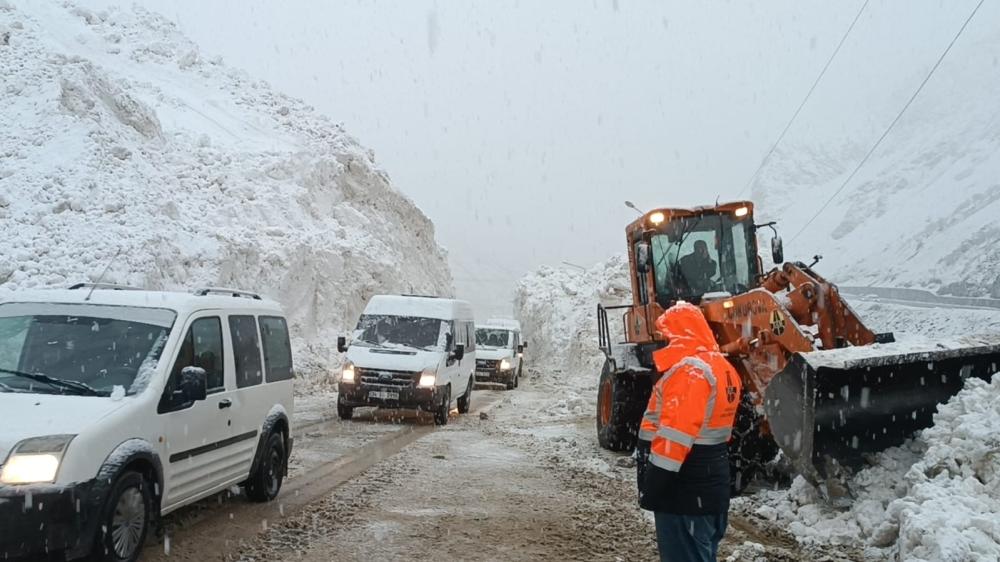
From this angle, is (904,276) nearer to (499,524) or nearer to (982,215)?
(982,215)

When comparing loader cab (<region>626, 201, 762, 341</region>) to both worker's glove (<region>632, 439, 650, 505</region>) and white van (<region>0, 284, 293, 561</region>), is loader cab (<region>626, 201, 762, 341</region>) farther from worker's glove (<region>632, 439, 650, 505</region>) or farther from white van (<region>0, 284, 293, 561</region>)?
worker's glove (<region>632, 439, 650, 505</region>)

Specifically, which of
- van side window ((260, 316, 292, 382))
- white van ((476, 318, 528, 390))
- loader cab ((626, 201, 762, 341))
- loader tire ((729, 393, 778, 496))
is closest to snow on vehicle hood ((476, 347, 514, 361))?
white van ((476, 318, 528, 390))

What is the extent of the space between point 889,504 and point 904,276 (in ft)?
128

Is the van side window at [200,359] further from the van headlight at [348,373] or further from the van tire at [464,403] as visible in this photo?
the van tire at [464,403]

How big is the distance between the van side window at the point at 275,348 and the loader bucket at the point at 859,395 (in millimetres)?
4429

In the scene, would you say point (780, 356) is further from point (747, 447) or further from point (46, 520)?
point (46, 520)

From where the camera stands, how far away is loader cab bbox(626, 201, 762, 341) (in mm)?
9844

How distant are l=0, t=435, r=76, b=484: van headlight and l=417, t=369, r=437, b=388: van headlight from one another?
30.1 ft

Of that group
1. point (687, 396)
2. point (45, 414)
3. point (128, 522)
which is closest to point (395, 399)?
point (128, 522)

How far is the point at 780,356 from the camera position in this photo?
24.1ft

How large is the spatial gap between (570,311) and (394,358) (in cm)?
3013

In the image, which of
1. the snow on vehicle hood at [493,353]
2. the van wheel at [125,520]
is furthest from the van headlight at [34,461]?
the snow on vehicle hood at [493,353]

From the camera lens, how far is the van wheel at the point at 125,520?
4.50 metres

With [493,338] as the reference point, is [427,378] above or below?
below
